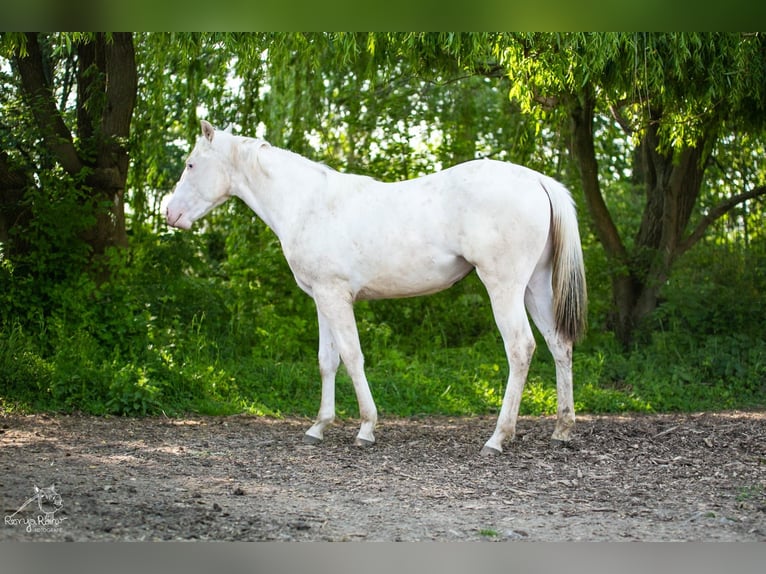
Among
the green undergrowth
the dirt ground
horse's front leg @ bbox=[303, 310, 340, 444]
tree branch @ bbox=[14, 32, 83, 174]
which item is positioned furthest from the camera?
tree branch @ bbox=[14, 32, 83, 174]

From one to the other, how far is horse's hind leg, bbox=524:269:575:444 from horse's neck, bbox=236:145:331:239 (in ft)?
5.53

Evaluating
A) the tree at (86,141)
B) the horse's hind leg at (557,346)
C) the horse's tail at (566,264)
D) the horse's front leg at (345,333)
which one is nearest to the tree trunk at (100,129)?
the tree at (86,141)

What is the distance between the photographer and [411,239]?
592cm

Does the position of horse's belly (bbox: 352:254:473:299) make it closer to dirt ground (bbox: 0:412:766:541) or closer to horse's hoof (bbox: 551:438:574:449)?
dirt ground (bbox: 0:412:766:541)

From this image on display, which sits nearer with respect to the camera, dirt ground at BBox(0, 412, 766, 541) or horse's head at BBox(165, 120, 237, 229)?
dirt ground at BBox(0, 412, 766, 541)

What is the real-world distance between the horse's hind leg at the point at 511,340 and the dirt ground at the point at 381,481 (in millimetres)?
198

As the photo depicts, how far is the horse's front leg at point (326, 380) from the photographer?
6.33 metres

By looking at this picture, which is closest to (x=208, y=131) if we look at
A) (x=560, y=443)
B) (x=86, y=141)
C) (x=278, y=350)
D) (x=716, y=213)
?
(x=86, y=141)

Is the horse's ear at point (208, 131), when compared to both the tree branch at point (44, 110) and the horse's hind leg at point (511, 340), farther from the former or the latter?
the tree branch at point (44, 110)

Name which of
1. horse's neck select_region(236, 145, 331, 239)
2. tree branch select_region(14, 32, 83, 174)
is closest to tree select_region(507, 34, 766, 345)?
horse's neck select_region(236, 145, 331, 239)

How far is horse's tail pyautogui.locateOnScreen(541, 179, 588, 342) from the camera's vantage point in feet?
19.2

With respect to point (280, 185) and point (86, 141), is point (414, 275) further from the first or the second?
point (86, 141)
